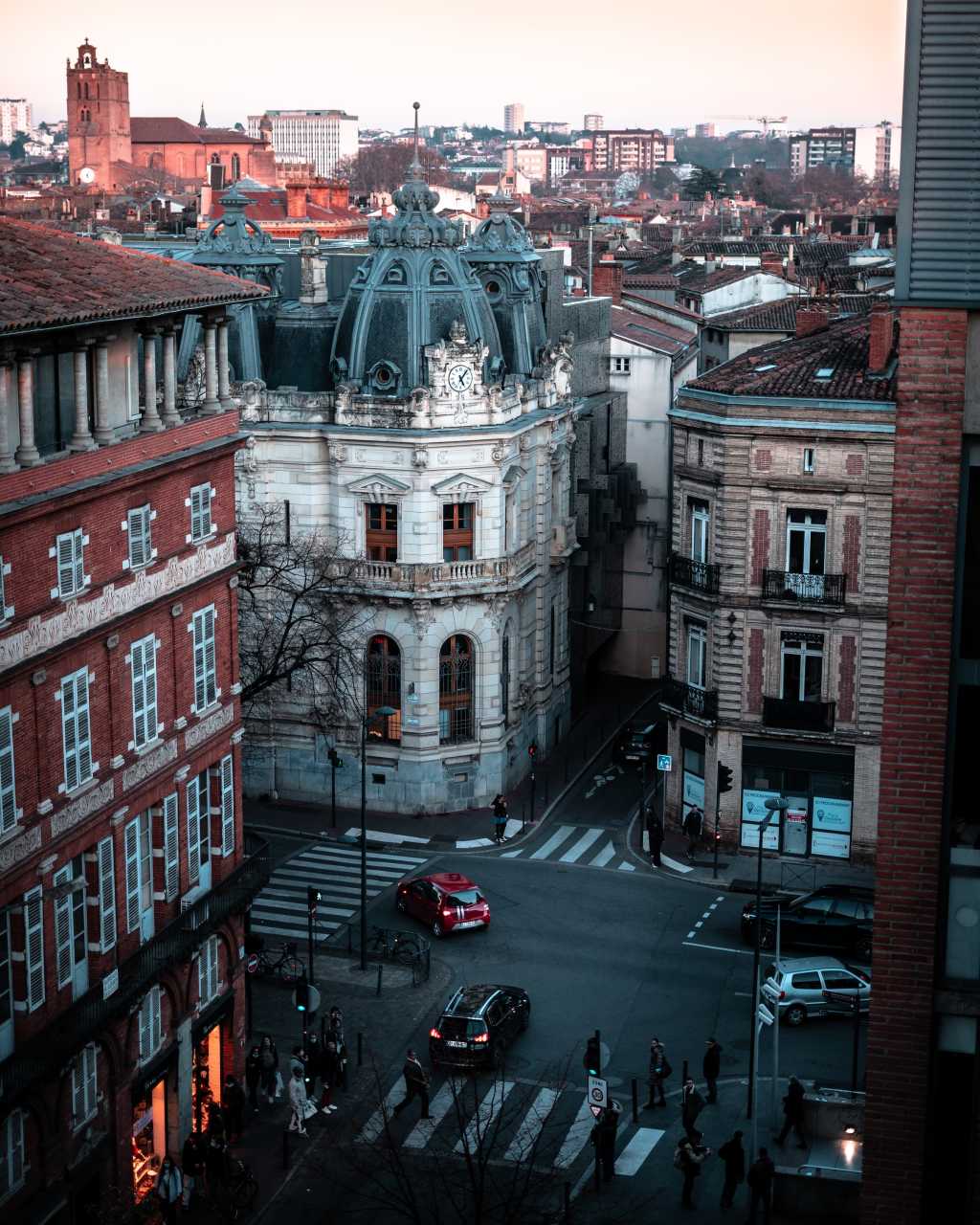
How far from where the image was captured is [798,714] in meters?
60.1

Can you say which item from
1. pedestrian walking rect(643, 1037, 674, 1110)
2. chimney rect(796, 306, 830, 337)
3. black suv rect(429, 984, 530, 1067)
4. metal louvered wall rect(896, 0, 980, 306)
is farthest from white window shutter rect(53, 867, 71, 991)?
chimney rect(796, 306, 830, 337)

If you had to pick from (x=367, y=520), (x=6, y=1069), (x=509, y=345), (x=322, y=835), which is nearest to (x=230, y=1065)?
(x=6, y=1069)

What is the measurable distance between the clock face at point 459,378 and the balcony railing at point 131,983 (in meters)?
21.4

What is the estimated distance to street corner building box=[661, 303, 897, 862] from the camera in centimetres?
5850

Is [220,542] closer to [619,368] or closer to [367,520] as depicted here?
[367,520]

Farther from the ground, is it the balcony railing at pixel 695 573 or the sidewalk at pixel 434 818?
the balcony railing at pixel 695 573

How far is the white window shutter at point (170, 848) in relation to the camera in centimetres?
4044

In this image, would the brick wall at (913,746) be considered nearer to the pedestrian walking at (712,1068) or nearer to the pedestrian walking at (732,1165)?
the pedestrian walking at (732,1165)

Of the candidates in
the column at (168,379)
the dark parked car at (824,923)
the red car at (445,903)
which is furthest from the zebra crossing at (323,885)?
the column at (168,379)

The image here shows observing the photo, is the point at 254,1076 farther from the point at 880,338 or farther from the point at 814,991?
the point at 880,338

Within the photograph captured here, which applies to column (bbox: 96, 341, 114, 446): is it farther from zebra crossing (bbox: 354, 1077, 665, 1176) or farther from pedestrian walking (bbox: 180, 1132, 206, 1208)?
zebra crossing (bbox: 354, 1077, 665, 1176)

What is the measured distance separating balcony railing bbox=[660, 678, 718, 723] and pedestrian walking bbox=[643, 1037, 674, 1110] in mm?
17457

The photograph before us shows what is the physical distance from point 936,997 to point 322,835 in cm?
4309

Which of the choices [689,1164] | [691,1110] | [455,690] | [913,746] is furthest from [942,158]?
[455,690]
